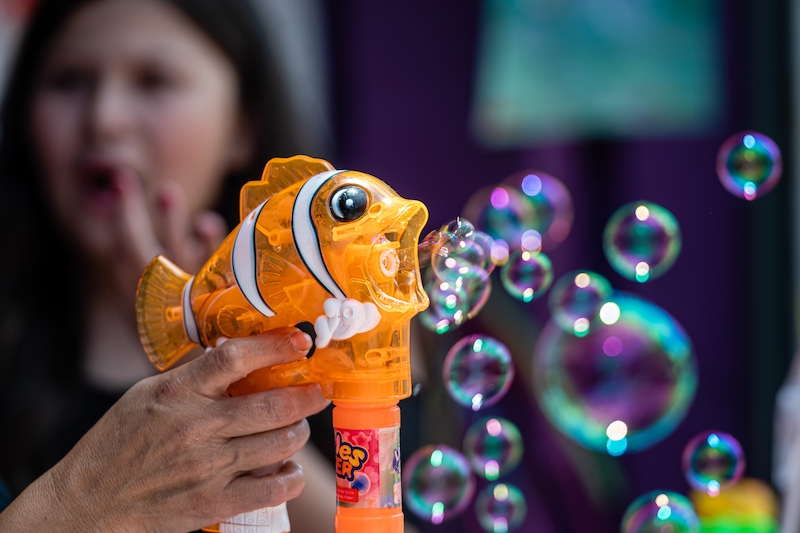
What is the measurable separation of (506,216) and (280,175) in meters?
0.60

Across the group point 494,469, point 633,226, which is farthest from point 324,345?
point 633,226

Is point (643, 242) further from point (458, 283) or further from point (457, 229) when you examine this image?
point (457, 229)

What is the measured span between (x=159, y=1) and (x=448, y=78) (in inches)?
40.3

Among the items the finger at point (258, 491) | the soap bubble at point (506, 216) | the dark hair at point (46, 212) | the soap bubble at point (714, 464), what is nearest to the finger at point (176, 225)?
the dark hair at point (46, 212)

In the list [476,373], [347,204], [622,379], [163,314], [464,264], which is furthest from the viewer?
[622,379]

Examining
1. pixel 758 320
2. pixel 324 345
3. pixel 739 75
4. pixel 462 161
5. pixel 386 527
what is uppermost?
pixel 739 75

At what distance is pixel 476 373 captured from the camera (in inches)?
36.3

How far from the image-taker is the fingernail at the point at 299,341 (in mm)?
593

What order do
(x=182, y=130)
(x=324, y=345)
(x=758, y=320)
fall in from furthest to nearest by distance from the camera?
(x=758, y=320), (x=182, y=130), (x=324, y=345)

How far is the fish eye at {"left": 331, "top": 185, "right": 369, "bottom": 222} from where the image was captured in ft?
1.84

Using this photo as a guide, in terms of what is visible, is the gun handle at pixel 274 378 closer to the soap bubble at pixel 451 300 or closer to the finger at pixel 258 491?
the finger at pixel 258 491

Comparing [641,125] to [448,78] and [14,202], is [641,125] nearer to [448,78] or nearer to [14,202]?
[448,78]

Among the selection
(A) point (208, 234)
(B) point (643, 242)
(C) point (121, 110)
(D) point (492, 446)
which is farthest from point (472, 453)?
(C) point (121, 110)

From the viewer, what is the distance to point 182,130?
1.25m
